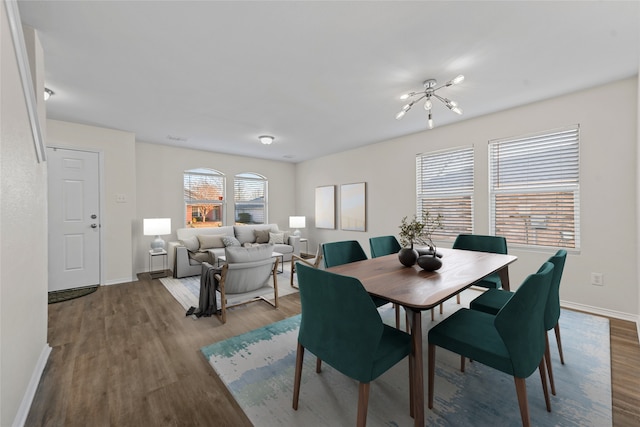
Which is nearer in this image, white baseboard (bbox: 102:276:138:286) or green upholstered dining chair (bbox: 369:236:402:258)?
green upholstered dining chair (bbox: 369:236:402:258)

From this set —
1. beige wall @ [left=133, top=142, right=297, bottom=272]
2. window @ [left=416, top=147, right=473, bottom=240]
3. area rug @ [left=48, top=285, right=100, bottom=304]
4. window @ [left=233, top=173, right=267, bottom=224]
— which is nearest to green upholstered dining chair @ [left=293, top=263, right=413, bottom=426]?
window @ [left=416, top=147, right=473, bottom=240]

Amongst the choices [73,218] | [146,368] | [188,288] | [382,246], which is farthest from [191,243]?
[382,246]

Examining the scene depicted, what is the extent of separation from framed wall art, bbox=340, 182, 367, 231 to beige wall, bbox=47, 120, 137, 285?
153 inches

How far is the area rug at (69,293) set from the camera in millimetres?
3426

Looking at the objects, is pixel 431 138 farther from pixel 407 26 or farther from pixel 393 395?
pixel 393 395

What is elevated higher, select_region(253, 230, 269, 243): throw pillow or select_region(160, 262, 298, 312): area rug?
select_region(253, 230, 269, 243): throw pillow

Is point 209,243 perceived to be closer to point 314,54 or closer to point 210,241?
point 210,241

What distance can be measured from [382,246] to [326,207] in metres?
3.34

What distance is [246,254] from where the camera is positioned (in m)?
2.77

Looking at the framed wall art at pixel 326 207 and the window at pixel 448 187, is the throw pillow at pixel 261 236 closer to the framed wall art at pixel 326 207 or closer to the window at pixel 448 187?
the framed wall art at pixel 326 207

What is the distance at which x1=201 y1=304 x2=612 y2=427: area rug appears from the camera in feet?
4.86

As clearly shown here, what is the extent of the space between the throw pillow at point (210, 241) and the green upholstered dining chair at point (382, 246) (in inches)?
132

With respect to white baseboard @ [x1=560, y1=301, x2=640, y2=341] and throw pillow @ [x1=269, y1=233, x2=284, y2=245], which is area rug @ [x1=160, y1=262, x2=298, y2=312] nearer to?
throw pillow @ [x1=269, y1=233, x2=284, y2=245]

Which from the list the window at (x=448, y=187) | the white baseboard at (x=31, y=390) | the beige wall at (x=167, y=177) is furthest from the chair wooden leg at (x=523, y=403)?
the beige wall at (x=167, y=177)
